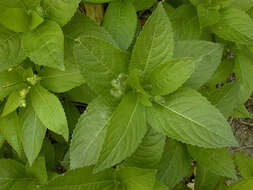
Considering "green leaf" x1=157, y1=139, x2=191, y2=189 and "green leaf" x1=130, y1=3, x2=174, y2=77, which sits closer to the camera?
"green leaf" x1=130, y1=3, x2=174, y2=77

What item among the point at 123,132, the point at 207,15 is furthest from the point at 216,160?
the point at 207,15

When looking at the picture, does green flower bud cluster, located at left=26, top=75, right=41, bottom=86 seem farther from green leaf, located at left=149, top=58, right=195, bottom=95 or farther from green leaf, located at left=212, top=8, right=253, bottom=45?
green leaf, located at left=212, top=8, right=253, bottom=45

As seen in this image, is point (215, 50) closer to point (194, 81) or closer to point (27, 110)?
point (194, 81)

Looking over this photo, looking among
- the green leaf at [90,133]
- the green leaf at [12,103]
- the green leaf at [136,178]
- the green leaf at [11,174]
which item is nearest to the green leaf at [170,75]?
the green leaf at [90,133]

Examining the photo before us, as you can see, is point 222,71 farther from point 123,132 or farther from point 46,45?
point 46,45

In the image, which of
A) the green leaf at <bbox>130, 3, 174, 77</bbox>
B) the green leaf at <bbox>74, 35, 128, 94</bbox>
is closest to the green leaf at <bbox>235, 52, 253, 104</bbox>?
the green leaf at <bbox>130, 3, 174, 77</bbox>

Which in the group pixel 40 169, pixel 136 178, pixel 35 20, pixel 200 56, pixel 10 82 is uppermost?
pixel 35 20
